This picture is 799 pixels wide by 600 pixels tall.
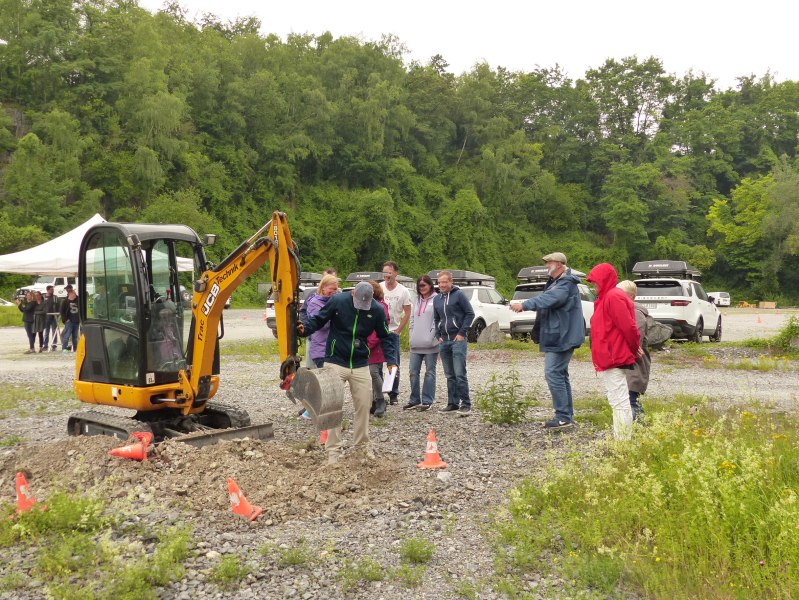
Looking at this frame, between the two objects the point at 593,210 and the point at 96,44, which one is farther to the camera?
the point at 593,210

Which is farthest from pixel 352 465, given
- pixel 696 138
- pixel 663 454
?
pixel 696 138

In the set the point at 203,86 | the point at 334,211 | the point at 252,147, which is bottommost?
the point at 334,211

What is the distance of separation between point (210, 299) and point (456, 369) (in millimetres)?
3801

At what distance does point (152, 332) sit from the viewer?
839 centimetres

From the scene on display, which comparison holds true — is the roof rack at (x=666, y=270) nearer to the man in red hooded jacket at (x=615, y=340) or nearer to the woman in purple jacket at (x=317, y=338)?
the woman in purple jacket at (x=317, y=338)

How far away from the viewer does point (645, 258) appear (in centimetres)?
7469

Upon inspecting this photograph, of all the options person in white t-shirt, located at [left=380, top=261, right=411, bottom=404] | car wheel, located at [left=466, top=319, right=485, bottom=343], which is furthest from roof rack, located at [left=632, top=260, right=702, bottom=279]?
person in white t-shirt, located at [left=380, top=261, right=411, bottom=404]

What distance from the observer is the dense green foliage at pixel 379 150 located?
5344cm

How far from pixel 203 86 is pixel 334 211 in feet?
48.4

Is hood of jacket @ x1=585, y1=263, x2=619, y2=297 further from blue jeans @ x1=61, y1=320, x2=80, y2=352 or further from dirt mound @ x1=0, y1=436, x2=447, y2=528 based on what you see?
blue jeans @ x1=61, y1=320, x2=80, y2=352

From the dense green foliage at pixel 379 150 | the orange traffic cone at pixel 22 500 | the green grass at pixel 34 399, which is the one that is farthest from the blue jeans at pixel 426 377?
the dense green foliage at pixel 379 150

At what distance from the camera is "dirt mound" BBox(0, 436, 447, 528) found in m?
6.32

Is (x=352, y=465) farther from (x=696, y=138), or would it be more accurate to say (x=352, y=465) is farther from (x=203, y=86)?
(x=696, y=138)

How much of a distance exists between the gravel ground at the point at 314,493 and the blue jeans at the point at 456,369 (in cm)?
44
